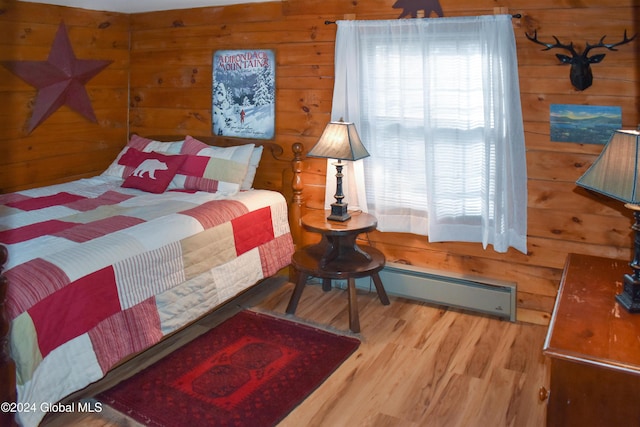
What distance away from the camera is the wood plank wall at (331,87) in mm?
2818

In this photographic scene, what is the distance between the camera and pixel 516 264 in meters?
3.19

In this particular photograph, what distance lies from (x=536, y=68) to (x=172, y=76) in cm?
256

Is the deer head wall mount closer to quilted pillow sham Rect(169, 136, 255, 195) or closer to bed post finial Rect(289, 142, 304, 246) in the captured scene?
bed post finial Rect(289, 142, 304, 246)

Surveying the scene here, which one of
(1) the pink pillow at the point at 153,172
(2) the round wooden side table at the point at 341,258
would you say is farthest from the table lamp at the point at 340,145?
(1) the pink pillow at the point at 153,172

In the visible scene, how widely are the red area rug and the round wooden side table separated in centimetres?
25

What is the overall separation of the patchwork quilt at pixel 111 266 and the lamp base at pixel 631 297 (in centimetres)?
188

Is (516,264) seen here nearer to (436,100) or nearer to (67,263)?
(436,100)

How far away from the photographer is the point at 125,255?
2.44m

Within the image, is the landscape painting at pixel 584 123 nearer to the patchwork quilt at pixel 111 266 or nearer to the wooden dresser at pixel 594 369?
the wooden dresser at pixel 594 369

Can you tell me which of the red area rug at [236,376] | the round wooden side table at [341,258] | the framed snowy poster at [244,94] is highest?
the framed snowy poster at [244,94]

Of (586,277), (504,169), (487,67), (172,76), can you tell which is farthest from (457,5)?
(172,76)

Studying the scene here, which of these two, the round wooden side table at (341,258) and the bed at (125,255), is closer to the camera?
the bed at (125,255)

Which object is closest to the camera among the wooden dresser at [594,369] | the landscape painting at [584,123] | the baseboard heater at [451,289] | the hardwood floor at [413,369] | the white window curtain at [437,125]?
the wooden dresser at [594,369]

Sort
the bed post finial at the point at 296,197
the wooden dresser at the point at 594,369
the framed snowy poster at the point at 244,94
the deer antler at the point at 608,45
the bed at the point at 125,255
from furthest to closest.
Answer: the framed snowy poster at the point at 244,94, the bed post finial at the point at 296,197, the deer antler at the point at 608,45, the bed at the point at 125,255, the wooden dresser at the point at 594,369
